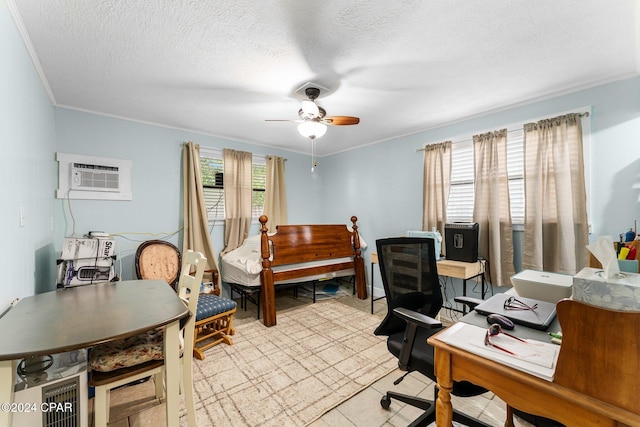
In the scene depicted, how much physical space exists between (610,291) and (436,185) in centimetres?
275

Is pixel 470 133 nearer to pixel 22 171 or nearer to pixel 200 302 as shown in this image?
pixel 200 302

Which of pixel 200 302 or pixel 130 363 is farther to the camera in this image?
pixel 200 302

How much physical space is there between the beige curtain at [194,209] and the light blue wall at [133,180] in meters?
0.11

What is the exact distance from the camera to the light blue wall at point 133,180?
2854 mm

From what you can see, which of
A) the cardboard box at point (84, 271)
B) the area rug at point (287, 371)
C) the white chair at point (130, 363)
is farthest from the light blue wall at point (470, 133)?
the cardboard box at point (84, 271)

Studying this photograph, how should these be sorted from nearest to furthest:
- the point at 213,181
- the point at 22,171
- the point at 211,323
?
the point at 22,171, the point at 211,323, the point at 213,181

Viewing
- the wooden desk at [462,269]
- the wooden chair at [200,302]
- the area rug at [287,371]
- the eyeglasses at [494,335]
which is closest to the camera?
the eyeglasses at [494,335]

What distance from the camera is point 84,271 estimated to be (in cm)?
231

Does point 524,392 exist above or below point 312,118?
below

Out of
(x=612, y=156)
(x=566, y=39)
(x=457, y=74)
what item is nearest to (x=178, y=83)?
(x=457, y=74)

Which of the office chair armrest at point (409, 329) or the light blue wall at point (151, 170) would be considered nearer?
the office chair armrest at point (409, 329)

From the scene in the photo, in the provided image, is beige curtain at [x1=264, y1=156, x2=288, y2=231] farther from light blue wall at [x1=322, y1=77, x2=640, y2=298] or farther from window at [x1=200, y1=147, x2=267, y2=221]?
light blue wall at [x1=322, y1=77, x2=640, y2=298]

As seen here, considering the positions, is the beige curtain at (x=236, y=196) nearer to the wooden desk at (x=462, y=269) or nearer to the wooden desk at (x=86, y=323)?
the wooden desk at (x=86, y=323)

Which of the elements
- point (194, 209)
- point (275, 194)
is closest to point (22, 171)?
point (194, 209)
